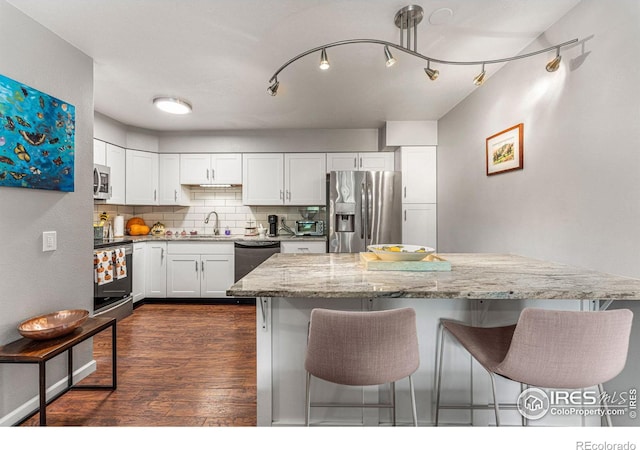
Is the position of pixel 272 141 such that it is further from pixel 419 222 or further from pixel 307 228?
pixel 419 222

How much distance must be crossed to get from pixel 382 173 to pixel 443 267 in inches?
94.7

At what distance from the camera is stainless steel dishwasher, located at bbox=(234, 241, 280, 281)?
399 cm

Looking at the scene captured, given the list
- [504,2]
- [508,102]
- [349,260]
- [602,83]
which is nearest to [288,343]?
[349,260]

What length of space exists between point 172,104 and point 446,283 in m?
3.07

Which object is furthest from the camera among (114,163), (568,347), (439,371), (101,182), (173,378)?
(114,163)

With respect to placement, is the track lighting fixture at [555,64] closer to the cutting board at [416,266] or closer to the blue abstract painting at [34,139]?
the cutting board at [416,266]

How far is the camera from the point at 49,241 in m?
1.94

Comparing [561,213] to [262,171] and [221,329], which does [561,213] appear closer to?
[221,329]

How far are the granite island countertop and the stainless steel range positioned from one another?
2201mm

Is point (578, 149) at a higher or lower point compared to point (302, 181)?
lower

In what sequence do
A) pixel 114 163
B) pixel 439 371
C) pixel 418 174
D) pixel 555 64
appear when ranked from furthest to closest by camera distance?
1. pixel 418 174
2. pixel 114 163
3. pixel 555 64
4. pixel 439 371

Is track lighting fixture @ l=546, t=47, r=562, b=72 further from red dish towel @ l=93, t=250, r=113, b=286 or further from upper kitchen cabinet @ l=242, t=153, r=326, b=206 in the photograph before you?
red dish towel @ l=93, t=250, r=113, b=286

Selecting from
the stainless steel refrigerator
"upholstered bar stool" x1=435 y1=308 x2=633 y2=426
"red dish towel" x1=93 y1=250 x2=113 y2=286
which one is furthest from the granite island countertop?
"red dish towel" x1=93 y1=250 x2=113 y2=286

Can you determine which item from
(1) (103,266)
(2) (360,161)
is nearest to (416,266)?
(2) (360,161)
